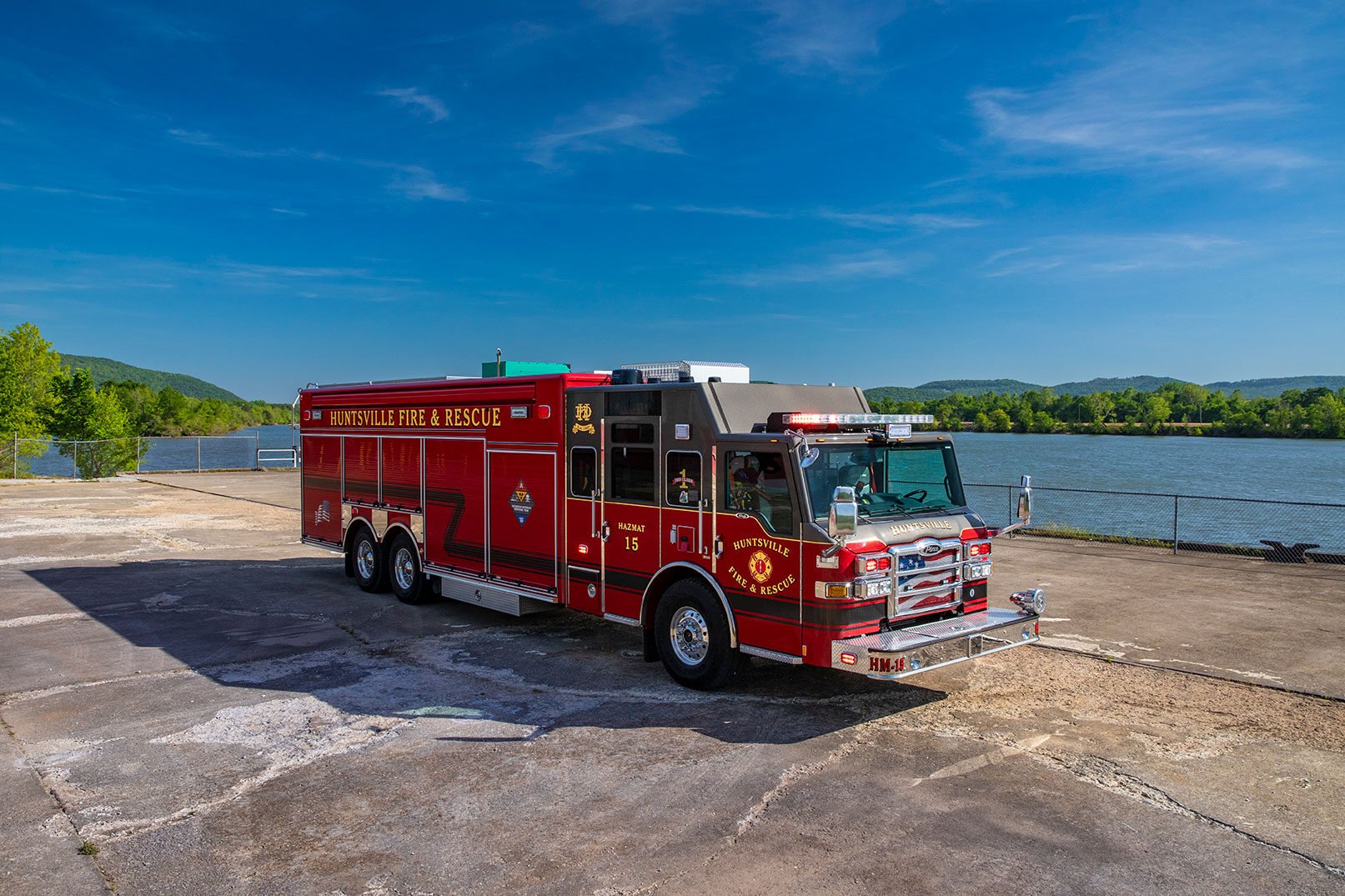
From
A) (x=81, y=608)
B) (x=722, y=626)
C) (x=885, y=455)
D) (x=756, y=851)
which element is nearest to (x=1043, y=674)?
(x=885, y=455)

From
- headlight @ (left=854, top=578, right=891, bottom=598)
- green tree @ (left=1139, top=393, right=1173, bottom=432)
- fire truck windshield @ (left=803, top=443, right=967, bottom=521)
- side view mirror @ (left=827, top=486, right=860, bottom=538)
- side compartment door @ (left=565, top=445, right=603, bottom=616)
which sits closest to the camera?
side view mirror @ (left=827, top=486, right=860, bottom=538)

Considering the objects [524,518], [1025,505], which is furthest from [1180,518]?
[524,518]

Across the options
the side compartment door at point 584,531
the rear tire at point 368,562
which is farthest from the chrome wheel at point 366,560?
the side compartment door at point 584,531

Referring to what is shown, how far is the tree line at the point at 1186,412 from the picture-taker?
268ft

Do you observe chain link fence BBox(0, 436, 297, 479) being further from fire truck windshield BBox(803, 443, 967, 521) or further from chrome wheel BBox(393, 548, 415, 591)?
fire truck windshield BBox(803, 443, 967, 521)

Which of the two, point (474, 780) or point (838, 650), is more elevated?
point (838, 650)

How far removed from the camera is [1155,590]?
12797mm

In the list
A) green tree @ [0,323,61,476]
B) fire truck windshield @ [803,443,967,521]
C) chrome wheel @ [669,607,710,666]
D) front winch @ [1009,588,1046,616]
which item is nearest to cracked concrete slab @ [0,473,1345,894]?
chrome wheel @ [669,607,710,666]

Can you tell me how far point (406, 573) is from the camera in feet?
40.0

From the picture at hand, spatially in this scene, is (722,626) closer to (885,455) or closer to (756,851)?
(885,455)

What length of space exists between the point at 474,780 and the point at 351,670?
3296 mm

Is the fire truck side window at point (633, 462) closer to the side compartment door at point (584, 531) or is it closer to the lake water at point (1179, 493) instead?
the side compartment door at point (584, 531)

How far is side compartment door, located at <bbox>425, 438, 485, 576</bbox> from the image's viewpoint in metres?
10.6

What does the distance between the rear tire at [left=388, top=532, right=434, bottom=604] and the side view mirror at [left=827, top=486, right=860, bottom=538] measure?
699 cm
